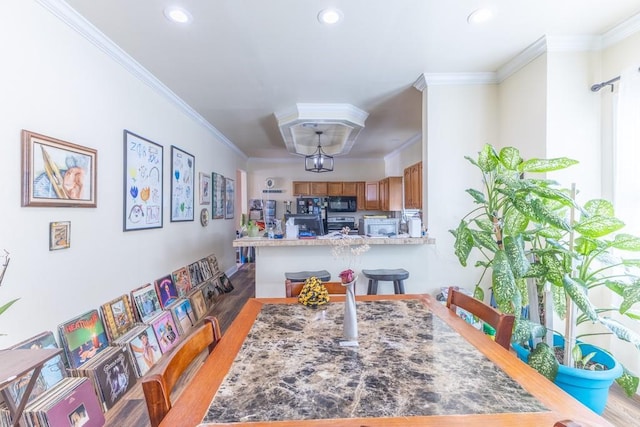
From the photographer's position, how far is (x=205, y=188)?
445 centimetres

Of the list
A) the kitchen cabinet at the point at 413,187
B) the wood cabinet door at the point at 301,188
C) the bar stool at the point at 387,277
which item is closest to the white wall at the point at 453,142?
the bar stool at the point at 387,277

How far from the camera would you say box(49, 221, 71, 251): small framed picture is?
181cm

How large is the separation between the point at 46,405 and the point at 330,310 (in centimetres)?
152

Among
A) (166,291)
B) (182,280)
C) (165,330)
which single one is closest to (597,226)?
(165,330)

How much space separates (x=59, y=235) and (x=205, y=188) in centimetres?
263

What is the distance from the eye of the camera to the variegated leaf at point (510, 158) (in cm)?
179

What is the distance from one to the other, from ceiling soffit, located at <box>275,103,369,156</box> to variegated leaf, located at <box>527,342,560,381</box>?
3.05 metres

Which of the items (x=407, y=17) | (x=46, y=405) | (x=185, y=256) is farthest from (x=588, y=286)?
(x=185, y=256)

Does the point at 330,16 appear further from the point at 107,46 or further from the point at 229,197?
the point at 229,197

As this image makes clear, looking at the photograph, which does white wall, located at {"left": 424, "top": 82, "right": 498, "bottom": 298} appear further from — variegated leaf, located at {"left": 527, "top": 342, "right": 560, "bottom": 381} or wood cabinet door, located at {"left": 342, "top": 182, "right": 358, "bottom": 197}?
wood cabinet door, located at {"left": 342, "top": 182, "right": 358, "bottom": 197}

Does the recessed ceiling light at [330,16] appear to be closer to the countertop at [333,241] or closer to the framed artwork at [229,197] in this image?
the countertop at [333,241]

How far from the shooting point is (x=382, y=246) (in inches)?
119

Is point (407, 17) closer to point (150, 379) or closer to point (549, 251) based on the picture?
point (549, 251)

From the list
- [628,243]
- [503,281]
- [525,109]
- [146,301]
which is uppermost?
[525,109]
